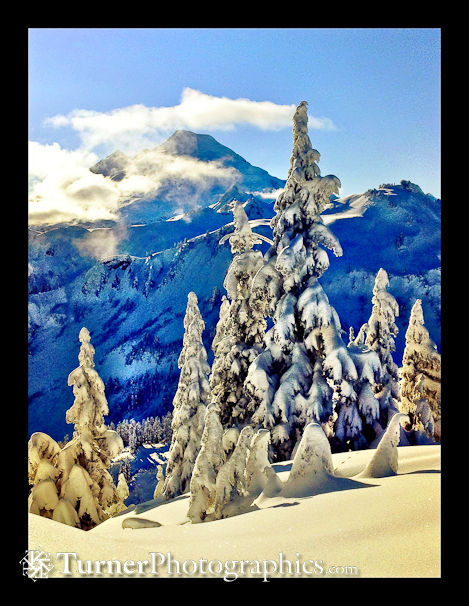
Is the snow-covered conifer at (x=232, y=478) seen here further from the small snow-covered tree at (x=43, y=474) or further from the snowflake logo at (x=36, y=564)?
the small snow-covered tree at (x=43, y=474)

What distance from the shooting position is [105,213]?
582 feet

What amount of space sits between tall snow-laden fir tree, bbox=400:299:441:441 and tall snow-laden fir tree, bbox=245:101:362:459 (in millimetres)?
7476

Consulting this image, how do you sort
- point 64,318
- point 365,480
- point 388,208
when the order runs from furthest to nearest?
point 64,318, point 388,208, point 365,480

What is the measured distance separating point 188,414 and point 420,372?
11172 mm

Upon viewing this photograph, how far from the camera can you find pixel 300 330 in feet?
50.8

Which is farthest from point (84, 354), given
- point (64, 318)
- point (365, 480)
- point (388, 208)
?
point (64, 318)

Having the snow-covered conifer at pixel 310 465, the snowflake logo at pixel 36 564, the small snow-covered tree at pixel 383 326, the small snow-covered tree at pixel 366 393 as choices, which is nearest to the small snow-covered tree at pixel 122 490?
the small snow-covered tree at pixel 383 326

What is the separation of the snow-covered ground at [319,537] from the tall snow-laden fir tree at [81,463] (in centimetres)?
1507

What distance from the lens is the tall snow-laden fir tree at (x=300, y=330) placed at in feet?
46.4
